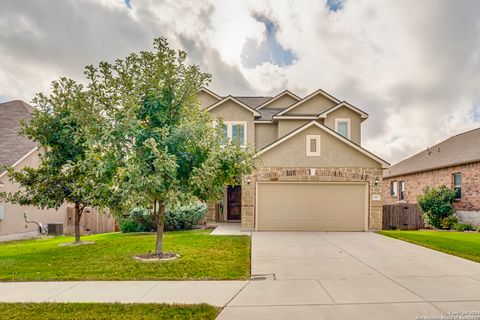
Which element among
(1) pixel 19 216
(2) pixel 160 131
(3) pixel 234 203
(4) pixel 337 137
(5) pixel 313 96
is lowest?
(1) pixel 19 216

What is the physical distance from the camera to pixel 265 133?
19.2 metres

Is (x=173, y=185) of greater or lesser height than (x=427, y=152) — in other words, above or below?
below

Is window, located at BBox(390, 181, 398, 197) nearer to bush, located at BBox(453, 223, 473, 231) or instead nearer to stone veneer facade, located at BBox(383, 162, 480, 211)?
stone veneer facade, located at BBox(383, 162, 480, 211)

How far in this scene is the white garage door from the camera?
15.3m

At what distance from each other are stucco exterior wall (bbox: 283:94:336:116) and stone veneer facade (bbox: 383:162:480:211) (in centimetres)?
807

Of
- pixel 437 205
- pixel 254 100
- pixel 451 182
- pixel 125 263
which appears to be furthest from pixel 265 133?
pixel 125 263

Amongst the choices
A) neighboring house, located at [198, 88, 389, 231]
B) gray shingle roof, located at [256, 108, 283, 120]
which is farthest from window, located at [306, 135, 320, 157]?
gray shingle roof, located at [256, 108, 283, 120]

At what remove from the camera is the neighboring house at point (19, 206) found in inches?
588

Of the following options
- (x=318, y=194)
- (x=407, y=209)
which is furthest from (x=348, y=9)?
(x=407, y=209)

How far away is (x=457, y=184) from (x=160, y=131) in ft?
60.0

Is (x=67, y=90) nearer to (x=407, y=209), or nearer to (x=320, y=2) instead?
(x=320, y=2)

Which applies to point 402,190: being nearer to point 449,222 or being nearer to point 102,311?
point 449,222

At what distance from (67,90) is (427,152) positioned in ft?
79.6

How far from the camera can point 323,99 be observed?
1953cm
